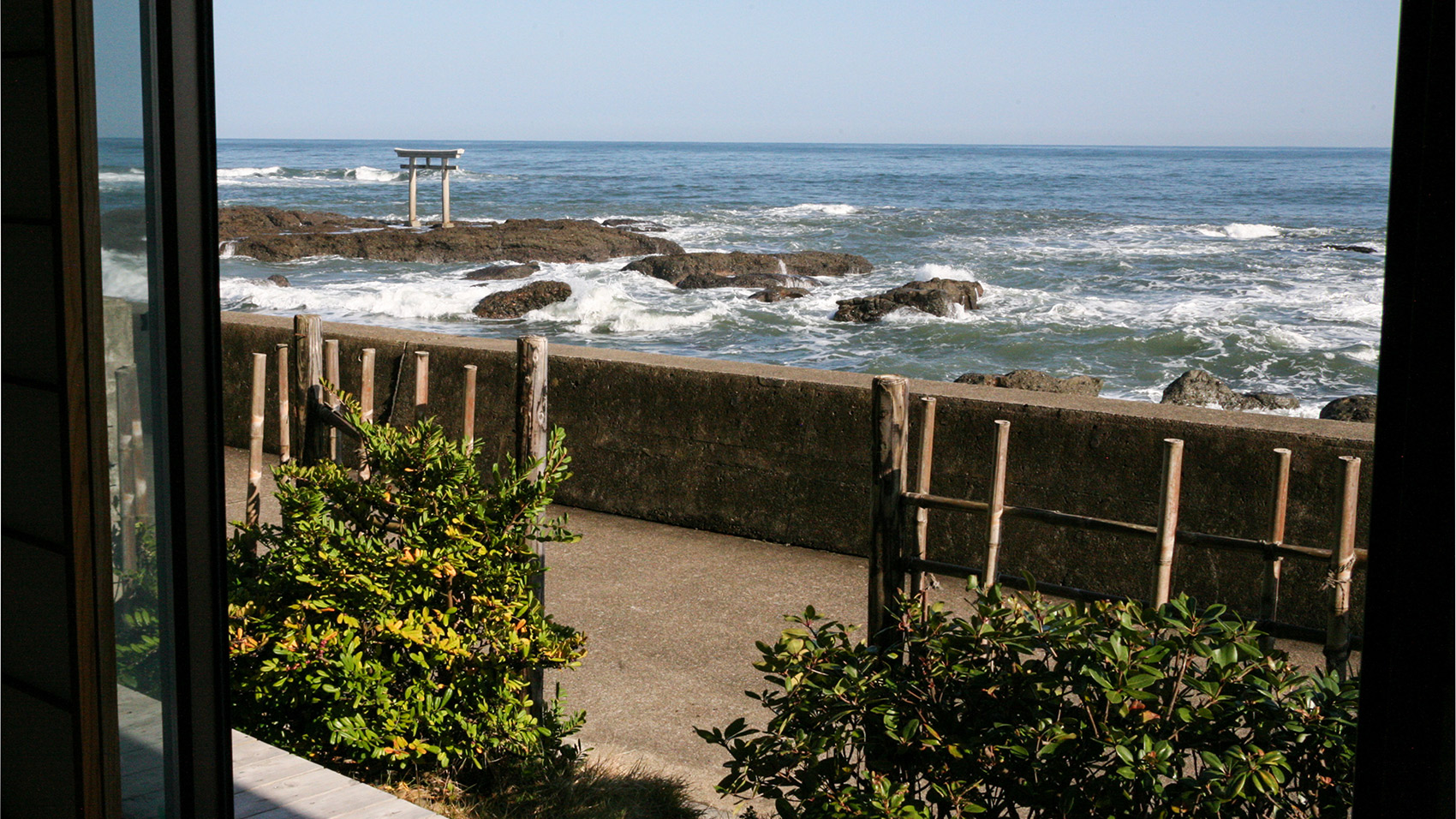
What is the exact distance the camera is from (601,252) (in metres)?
26.3

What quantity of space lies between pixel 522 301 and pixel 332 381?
51.0 ft

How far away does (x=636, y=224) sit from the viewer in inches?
1373

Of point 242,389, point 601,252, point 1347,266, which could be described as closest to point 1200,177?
point 1347,266

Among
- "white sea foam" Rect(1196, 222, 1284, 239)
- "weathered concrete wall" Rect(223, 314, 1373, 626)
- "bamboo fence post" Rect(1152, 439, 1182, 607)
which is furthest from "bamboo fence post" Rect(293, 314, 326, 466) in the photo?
"white sea foam" Rect(1196, 222, 1284, 239)

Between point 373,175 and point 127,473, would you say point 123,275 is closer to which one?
point 127,473

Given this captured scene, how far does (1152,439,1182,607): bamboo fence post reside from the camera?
2.60 metres

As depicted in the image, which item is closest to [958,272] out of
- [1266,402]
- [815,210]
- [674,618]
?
[1266,402]

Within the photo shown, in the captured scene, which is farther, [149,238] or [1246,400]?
[1246,400]

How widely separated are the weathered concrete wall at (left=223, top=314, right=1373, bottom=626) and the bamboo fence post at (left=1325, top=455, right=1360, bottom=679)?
1.42 m

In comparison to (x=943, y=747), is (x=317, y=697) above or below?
below

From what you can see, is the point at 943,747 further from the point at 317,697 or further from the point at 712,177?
the point at 712,177

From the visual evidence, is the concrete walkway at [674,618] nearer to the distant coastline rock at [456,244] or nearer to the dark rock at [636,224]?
the distant coastline rock at [456,244]

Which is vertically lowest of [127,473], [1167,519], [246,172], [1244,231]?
[1167,519]

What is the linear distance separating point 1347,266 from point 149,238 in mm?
27973
